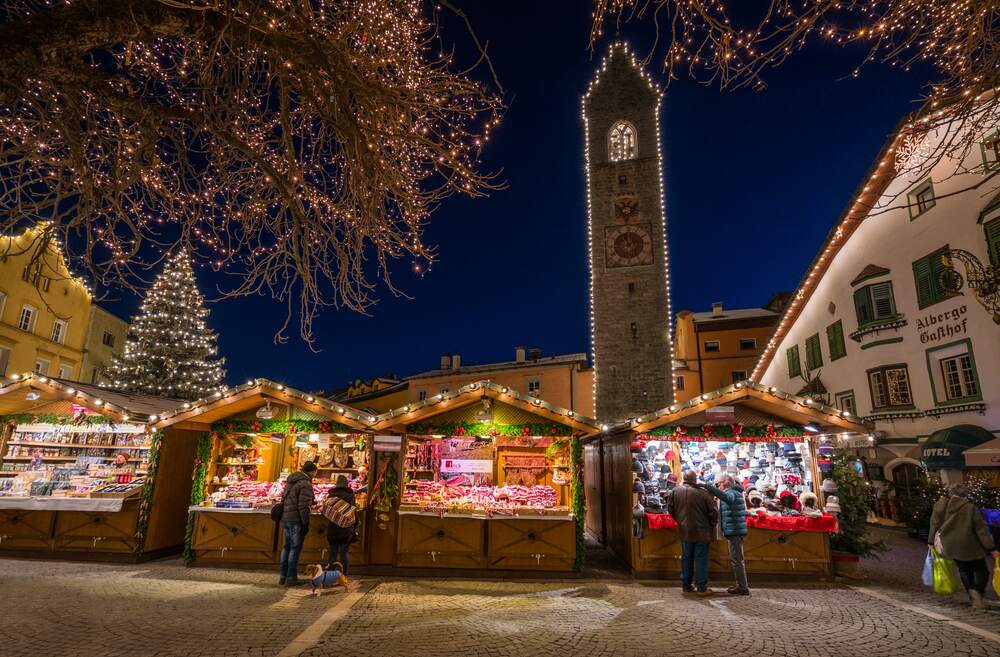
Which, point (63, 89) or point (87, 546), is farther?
point (87, 546)

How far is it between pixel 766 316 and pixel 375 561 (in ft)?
98.4

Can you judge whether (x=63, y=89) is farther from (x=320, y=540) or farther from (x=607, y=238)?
(x=607, y=238)

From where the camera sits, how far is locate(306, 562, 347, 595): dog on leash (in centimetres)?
754

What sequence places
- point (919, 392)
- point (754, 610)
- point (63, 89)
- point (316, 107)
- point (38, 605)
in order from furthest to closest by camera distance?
1. point (919, 392)
2. point (754, 610)
3. point (38, 605)
4. point (316, 107)
5. point (63, 89)

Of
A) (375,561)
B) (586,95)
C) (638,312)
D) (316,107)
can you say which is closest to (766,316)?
(638,312)

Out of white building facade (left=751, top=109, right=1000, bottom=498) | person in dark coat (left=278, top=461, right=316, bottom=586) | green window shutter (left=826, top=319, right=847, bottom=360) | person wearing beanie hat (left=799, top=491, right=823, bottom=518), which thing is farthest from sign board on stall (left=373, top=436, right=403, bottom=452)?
green window shutter (left=826, top=319, right=847, bottom=360)

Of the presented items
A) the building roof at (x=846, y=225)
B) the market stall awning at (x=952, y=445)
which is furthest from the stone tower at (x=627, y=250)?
the market stall awning at (x=952, y=445)

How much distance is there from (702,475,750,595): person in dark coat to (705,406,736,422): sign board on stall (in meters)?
1.31

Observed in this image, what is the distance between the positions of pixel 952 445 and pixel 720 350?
67.1 feet

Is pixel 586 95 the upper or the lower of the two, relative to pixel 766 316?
upper

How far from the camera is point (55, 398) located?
10398 mm

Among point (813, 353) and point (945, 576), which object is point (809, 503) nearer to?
point (945, 576)

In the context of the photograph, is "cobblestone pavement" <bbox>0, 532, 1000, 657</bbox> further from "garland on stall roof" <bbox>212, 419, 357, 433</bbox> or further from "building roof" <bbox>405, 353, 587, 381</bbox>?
"building roof" <bbox>405, 353, 587, 381</bbox>

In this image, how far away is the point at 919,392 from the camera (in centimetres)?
1376
